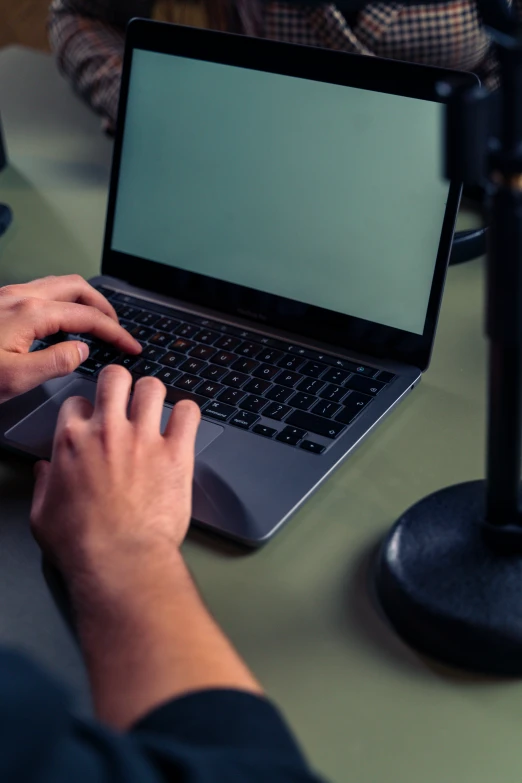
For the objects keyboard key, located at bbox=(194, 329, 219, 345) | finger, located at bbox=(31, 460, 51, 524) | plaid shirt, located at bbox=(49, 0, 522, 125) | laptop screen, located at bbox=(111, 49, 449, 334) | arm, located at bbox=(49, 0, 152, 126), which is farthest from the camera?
arm, located at bbox=(49, 0, 152, 126)

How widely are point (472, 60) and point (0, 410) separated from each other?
1013 mm

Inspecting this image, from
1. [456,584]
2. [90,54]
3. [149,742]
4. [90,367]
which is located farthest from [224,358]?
[90,54]

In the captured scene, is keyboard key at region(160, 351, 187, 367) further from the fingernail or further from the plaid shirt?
the plaid shirt

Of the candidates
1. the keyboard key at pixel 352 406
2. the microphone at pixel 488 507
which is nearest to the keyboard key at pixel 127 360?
the keyboard key at pixel 352 406

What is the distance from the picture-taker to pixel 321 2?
1.29ft

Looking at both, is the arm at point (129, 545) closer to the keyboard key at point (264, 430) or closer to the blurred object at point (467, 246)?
the keyboard key at point (264, 430)

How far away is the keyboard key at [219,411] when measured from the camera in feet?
2.43

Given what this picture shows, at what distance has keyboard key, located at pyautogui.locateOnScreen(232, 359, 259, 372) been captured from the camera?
796mm

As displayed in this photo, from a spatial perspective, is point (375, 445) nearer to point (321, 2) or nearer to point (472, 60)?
point (321, 2)

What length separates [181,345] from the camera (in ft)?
2.75

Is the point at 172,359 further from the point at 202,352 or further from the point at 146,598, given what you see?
the point at 146,598

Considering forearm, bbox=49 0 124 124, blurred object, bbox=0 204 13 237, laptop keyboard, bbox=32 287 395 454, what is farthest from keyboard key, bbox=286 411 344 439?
forearm, bbox=49 0 124 124

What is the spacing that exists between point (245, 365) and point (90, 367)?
0.15 metres

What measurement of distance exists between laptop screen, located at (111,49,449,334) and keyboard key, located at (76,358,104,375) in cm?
15
